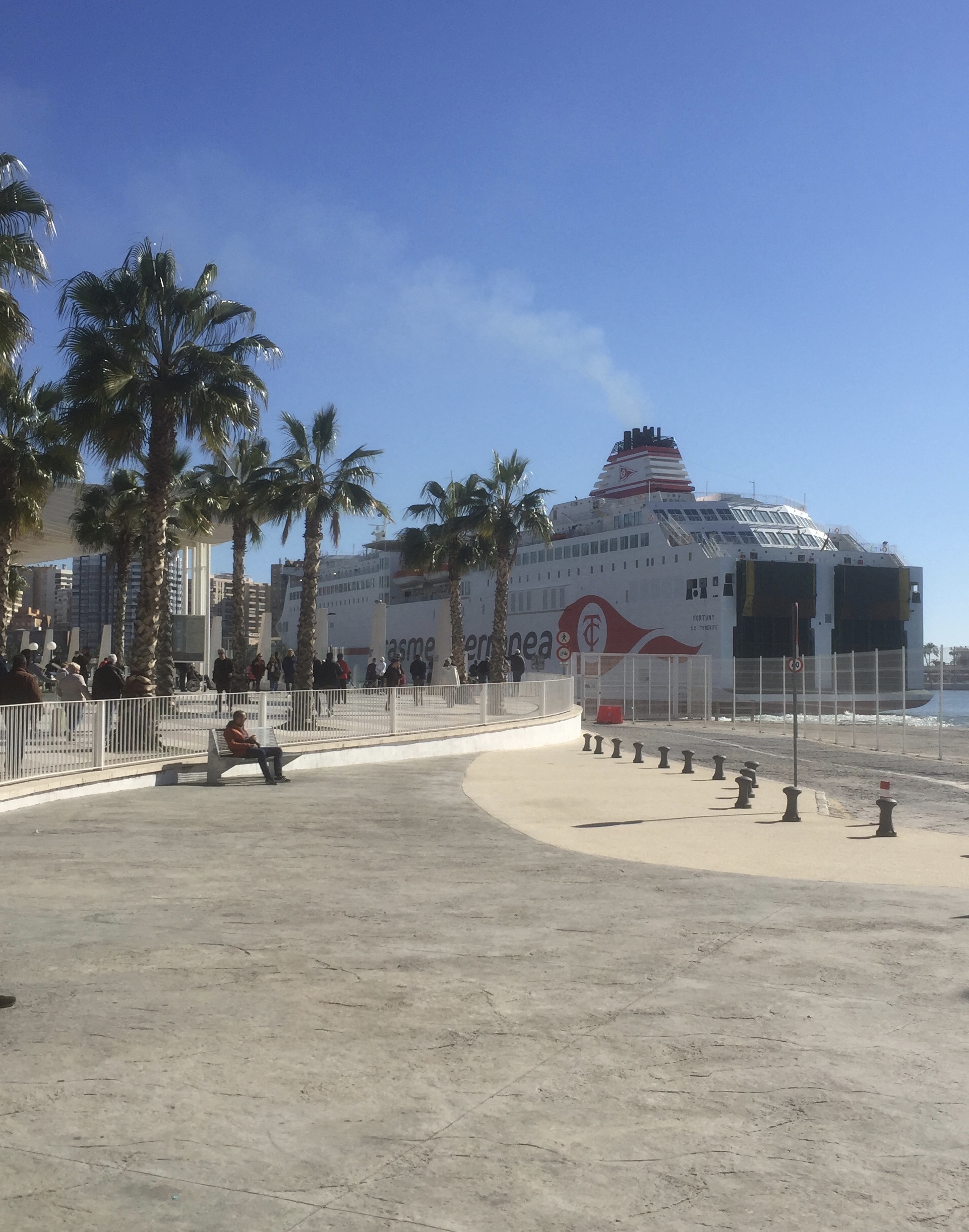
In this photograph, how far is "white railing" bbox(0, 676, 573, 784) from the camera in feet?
41.8

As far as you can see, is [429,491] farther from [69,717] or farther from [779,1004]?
[779,1004]

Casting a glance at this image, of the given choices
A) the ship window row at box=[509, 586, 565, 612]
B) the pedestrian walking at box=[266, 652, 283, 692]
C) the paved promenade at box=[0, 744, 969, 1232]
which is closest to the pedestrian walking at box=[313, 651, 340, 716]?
the pedestrian walking at box=[266, 652, 283, 692]

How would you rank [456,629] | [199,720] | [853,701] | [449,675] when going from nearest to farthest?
[199,720]
[853,701]
[449,675]
[456,629]

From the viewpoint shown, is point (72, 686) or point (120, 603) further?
point (120, 603)

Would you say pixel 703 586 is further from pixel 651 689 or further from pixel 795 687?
pixel 795 687

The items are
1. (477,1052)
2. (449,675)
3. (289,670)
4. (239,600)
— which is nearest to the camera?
(477,1052)

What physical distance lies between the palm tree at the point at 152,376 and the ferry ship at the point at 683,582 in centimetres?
2789

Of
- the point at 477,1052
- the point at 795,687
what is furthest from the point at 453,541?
the point at 477,1052

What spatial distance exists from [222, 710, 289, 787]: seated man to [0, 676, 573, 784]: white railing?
0.76m

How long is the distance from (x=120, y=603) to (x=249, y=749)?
21.1m

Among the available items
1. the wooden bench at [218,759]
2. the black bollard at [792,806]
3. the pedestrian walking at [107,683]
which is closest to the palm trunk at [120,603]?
the pedestrian walking at [107,683]

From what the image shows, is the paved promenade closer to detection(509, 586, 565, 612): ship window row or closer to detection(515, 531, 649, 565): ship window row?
detection(515, 531, 649, 565): ship window row

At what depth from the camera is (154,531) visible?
18188mm

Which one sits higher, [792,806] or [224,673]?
[224,673]
